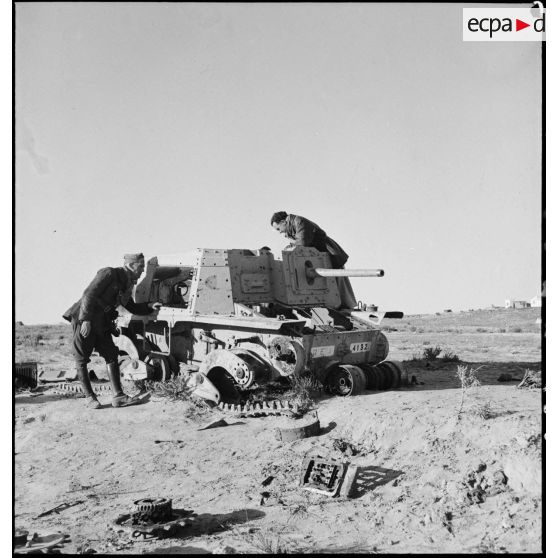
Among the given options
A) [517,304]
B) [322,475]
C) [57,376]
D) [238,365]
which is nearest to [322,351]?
[238,365]

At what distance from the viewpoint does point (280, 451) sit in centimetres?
727

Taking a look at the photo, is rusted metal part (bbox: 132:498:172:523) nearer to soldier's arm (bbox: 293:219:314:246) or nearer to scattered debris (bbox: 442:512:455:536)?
scattered debris (bbox: 442:512:455:536)

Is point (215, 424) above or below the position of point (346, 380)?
below

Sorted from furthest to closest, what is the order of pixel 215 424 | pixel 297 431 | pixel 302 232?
pixel 302 232 → pixel 215 424 → pixel 297 431

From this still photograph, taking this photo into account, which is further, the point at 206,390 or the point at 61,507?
the point at 206,390

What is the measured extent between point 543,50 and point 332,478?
4.24 metres

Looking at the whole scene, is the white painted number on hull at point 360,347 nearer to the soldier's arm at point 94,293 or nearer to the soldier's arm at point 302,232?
the soldier's arm at point 302,232

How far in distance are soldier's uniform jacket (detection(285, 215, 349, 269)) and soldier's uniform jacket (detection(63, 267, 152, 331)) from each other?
10.4 ft

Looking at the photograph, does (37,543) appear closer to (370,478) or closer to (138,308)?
(370,478)

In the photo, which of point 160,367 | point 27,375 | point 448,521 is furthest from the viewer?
point 27,375

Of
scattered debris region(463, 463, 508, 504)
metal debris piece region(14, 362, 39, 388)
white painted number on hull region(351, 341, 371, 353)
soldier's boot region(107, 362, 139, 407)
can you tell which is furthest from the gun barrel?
metal debris piece region(14, 362, 39, 388)

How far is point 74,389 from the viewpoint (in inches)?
455

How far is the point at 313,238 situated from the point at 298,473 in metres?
6.19
